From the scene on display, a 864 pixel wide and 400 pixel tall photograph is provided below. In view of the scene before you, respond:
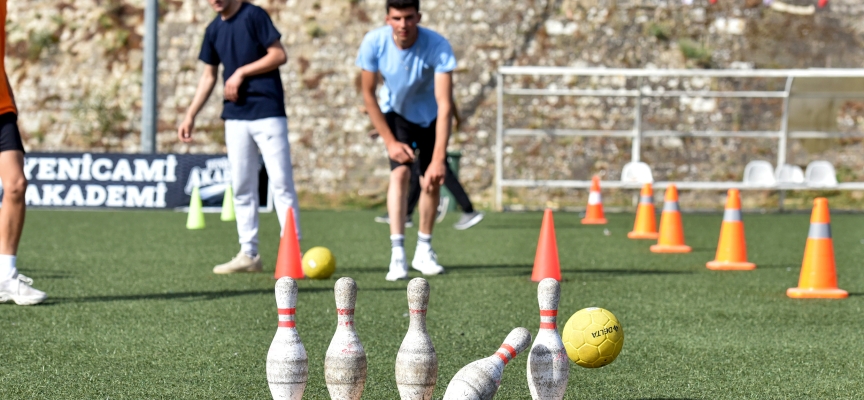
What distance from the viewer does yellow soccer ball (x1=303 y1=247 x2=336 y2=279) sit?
6.55 m

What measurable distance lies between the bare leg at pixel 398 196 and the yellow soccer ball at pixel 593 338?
3.28 metres

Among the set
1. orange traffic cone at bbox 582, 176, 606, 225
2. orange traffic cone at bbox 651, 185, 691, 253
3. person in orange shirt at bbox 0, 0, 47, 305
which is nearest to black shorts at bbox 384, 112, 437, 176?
person in orange shirt at bbox 0, 0, 47, 305

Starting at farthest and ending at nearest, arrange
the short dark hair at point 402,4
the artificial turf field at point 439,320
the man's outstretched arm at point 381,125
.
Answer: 1. the man's outstretched arm at point 381,125
2. the short dark hair at point 402,4
3. the artificial turf field at point 439,320

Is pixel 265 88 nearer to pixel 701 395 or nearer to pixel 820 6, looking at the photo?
pixel 701 395

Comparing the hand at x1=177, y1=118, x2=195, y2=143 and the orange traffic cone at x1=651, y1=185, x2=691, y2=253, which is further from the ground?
the hand at x1=177, y1=118, x2=195, y2=143

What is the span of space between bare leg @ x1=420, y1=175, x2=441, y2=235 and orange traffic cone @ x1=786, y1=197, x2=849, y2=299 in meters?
2.12

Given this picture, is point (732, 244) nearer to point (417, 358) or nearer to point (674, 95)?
point (417, 358)

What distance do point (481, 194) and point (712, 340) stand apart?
1374 cm

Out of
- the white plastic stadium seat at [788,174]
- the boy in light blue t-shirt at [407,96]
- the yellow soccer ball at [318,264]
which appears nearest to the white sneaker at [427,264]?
the boy in light blue t-shirt at [407,96]

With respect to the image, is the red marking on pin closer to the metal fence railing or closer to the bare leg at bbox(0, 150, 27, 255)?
the bare leg at bbox(0, 150, 27, 255)

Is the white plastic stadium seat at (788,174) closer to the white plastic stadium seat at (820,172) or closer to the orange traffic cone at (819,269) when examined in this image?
the white plastic stadium seat at (820,172)

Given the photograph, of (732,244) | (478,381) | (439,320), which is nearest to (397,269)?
(439,320)

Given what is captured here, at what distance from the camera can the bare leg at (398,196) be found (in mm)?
6590

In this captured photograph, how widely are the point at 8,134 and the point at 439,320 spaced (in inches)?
87.0
